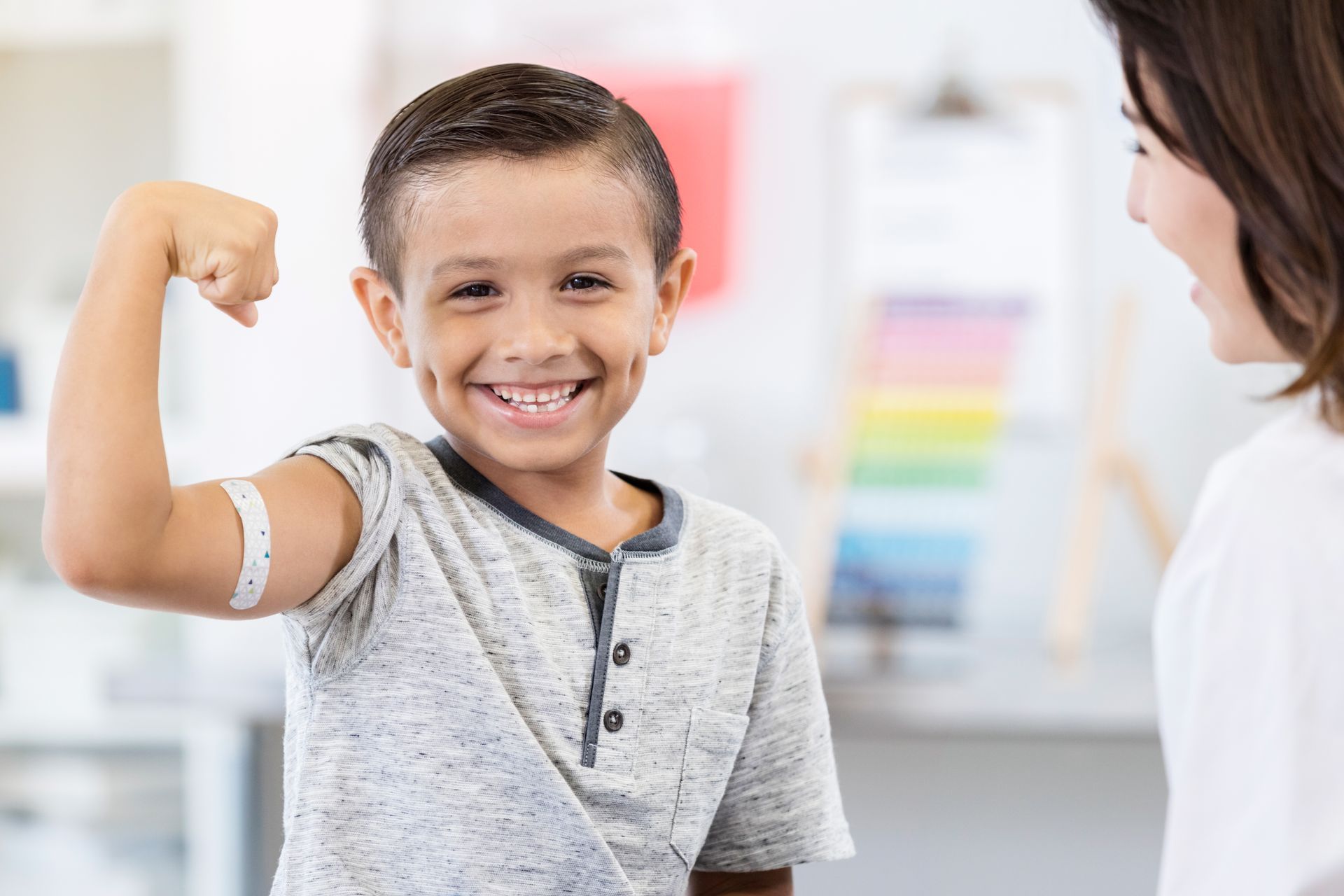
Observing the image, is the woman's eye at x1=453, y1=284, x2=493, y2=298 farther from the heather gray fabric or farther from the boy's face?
the heather gray fabric

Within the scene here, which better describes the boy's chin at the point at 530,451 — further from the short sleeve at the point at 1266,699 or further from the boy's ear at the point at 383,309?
the short sleeve at the point at 1266,699

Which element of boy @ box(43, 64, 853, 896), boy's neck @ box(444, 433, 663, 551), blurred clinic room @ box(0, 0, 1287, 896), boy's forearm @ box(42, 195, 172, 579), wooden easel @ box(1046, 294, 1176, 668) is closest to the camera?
boy's forearm @ box(42, 195, 172, 579)

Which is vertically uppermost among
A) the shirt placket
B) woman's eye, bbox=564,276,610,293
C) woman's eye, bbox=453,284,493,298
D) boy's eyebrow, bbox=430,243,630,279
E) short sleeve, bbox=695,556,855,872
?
boy's eyebrow, bbox=430,243,630,279

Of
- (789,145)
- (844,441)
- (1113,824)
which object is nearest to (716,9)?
(789,145)

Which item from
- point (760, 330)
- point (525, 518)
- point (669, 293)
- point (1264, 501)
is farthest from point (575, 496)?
point (760, 330)

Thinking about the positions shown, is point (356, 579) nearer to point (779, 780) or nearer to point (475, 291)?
point (475, 291)

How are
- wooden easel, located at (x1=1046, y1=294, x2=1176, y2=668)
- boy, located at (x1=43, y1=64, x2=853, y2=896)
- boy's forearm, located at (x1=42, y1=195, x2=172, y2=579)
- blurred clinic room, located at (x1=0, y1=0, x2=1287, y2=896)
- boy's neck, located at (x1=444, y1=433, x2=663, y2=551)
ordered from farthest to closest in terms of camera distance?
blurred clinic room, located at (x1=0, y1=0, x2=1287, y2=896) → wooden easel, located at (x1=1046, y1=294, x2=1176, y2=668) → boy's neck, located at (x1=444, y1=433, x2=663, y2=551) → boy, located at (x1=43, y1=64, x2=853, y2=896) → boy's forearm, located at (x1=42, y1=195, x2=172, y2=579)

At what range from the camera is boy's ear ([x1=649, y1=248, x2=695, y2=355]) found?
33.4 inches

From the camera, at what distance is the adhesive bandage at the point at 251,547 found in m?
0.65

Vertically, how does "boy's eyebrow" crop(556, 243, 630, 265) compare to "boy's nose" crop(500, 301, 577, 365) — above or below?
above

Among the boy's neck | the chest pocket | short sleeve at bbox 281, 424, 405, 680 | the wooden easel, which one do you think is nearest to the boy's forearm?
short sleeve at bbox 281, 424, 405, 680

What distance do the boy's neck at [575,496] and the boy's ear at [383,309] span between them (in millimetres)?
66

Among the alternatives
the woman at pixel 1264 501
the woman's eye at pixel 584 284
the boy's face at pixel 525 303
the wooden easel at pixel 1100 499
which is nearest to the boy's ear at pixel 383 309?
the boy's face at pixel 525 303

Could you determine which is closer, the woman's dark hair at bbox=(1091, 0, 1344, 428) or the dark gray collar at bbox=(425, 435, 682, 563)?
the woman's dark hair at bbox=(1091, 0, 1344, 428)
